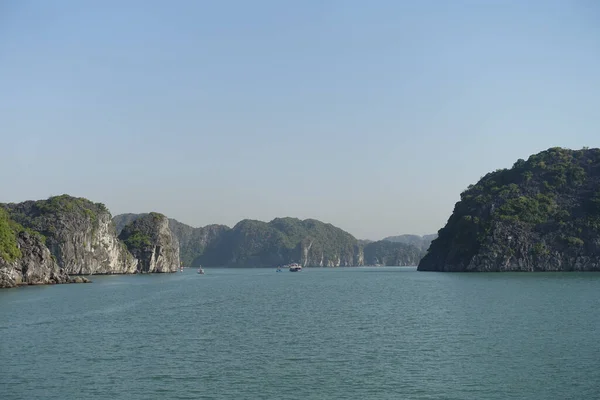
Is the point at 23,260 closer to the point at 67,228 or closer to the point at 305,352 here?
the point at 67,228

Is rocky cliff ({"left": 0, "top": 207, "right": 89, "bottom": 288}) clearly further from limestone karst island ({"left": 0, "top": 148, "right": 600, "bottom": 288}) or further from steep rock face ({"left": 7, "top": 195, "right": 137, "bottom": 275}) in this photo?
steep rock face ({"left": 7, "top": 195, "right": 137, "bottom": 275})

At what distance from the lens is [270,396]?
2845 cm

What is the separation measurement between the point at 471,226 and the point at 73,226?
116 m

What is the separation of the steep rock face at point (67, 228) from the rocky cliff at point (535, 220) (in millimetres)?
109478

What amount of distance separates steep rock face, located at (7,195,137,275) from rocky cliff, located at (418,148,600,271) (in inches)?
4310

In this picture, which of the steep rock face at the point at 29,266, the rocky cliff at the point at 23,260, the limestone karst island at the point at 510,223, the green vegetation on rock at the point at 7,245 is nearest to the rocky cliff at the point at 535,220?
the limestone karst island at the point at 510,223

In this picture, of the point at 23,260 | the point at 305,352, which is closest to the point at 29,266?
the point at 23,260

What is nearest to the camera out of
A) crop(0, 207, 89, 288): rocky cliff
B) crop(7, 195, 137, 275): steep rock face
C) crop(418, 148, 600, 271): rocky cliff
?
crop(0, 207, 89, 288): rocky cliff

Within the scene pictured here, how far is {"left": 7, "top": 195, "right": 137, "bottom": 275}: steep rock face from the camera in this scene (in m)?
175

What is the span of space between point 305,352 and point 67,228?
15684 cm

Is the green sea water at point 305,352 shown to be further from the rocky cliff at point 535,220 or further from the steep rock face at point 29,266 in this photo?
the rocky cliff at point 535,220

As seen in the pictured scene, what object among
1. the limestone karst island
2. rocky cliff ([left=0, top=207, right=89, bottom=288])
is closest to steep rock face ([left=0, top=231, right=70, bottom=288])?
rocky cliff ([left=0, top=207, right=89, bottom=288])

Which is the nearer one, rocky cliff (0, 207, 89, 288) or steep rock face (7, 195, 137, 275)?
rocky cliff (0, 207, 89, 288)

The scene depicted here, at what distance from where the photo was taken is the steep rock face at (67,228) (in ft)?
575
